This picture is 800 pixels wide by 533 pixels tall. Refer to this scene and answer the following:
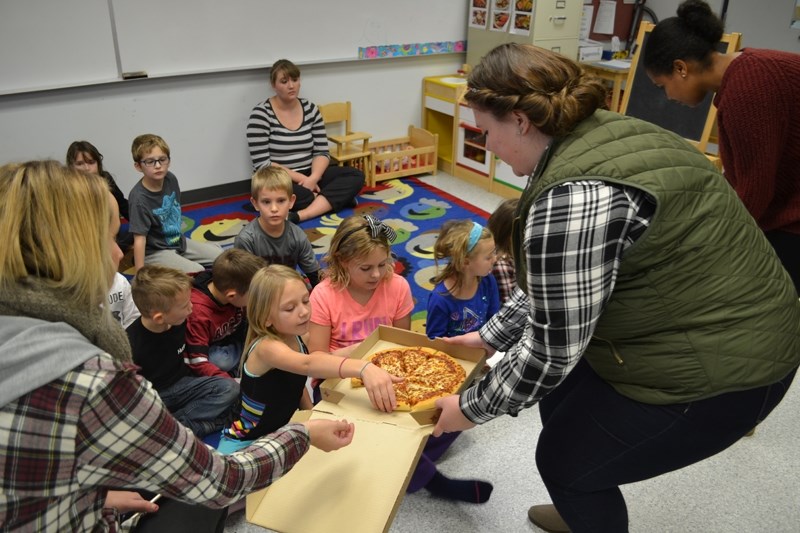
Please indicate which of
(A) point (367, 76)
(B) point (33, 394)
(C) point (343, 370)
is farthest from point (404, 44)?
(B) point (33, 394)

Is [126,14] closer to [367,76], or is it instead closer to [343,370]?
[367,76]

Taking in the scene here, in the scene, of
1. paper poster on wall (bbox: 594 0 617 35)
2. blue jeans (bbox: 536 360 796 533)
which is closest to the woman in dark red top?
blue jeans (bbox: 536 360 796 533)

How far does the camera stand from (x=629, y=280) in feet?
3.76

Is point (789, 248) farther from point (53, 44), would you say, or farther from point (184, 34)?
point (53, 44)

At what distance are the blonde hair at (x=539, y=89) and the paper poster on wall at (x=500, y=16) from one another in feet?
12.8

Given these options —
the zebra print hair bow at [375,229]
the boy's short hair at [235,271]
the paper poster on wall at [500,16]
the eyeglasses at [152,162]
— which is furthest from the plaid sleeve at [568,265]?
the paper poster on wall at [500,16]

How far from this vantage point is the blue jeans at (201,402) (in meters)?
2.09

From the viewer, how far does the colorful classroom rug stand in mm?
3605

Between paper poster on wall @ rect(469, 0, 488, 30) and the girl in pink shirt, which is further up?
paper poster on wall @ rect(469, 0, 488, 30)

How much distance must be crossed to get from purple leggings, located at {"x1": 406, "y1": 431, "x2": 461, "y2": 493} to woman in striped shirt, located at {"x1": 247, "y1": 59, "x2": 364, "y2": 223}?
2450mm

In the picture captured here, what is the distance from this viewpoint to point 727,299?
1152 millimetres

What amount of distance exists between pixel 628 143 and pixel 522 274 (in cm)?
32

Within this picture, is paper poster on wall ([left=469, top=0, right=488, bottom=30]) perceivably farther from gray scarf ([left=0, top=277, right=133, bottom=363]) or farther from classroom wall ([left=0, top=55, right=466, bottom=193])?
gray scarf ([left=0, top=277, right=133, bottom=363])

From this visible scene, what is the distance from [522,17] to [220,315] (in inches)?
133
